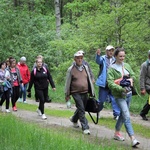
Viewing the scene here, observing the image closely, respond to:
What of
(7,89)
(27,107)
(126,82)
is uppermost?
(126,82)

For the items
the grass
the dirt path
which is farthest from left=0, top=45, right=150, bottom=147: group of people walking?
the grass

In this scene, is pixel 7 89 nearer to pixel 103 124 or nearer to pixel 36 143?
pixel 103 124

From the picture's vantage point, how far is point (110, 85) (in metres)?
7.59

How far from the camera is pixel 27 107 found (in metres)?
14.1

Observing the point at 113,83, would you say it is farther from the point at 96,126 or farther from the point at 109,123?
the point at 109,123

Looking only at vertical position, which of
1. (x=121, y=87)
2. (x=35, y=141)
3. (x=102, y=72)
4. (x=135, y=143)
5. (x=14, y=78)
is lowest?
(x=135, y=143)

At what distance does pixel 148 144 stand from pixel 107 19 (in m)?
6.72

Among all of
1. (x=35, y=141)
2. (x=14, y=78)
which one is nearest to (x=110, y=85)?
(x=35, y=141)

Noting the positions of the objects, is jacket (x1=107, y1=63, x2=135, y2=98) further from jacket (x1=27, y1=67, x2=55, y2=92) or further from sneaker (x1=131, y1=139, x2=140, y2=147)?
jacket (x1=27, y1=67, x2=55, y2=92)

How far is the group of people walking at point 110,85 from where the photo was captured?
24.8ft

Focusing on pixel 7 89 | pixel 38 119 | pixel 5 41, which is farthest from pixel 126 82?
pixel 5 41

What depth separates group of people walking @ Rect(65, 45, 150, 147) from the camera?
24.8 ft

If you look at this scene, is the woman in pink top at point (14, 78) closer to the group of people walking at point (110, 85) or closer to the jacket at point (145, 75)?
the group of people walking at point (110, 85)

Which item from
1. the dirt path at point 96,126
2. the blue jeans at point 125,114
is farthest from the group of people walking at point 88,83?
the dirt path at point 96,126
